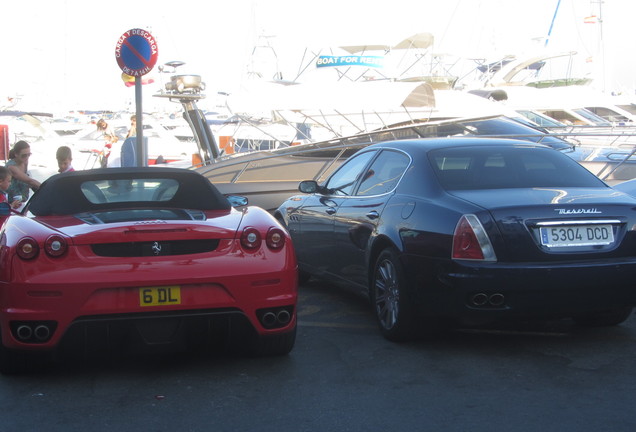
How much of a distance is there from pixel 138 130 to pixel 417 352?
6.47 m

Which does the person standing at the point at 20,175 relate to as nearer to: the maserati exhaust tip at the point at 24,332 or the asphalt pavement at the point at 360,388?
the asphalt pavement at the point at 360,388

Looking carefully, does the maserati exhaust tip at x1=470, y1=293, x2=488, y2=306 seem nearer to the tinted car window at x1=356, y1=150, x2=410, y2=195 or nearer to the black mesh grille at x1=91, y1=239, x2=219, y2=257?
the tinted car window at x1=356, y1=150, x2=410, y2=195

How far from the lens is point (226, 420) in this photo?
446cm

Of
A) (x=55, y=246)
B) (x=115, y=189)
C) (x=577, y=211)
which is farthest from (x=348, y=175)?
(x=55, y=246)

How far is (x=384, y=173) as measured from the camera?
6969 millimetres

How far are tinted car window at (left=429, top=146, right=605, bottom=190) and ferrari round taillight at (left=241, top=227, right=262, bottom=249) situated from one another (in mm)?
1470

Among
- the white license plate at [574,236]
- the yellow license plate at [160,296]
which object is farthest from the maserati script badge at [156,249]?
the white license plate at [574,236]

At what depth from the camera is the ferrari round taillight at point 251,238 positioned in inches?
210

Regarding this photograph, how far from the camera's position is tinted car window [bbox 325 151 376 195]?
294 inches

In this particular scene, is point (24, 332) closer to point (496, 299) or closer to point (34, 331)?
point (34, 331)

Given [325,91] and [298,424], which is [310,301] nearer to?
[298,424]

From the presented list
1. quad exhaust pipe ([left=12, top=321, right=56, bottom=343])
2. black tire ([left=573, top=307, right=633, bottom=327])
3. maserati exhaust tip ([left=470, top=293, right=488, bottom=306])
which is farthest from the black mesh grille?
black tire ([left=573, top=307, right=633, bottom=327])

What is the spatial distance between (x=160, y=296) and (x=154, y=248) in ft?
0.93

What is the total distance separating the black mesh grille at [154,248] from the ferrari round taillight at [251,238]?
185 millimetres
